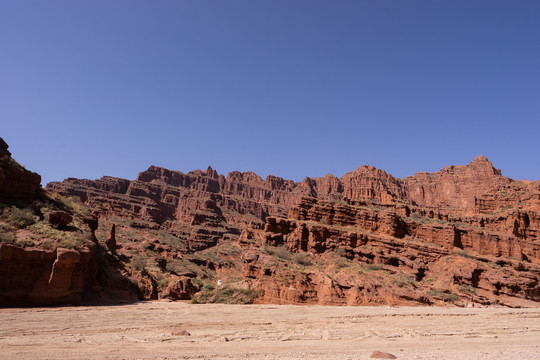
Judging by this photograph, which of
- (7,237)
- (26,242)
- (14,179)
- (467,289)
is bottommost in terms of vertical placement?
(467,289)

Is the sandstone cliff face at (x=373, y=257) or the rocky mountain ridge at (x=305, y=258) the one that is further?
the sandstone cliff face at (x=373, y=257)

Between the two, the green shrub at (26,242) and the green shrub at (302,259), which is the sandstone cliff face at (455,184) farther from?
the green shrub at (26,242)

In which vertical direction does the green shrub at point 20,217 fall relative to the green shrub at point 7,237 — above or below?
above

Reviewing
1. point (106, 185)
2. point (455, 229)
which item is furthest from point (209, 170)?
point (455, 229)

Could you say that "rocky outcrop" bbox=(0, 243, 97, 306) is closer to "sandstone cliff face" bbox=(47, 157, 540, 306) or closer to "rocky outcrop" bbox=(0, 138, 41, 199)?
"rocky outcrop" bbox=(0, 138, 41, 199)

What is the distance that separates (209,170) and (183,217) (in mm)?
58548

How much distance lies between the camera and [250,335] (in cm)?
1052

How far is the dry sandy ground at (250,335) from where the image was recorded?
8.12 m

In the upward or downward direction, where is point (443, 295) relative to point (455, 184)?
downward

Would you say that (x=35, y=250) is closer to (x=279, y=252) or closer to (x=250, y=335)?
(x=250, y=335)

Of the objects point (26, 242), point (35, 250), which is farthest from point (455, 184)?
point (26, 242)

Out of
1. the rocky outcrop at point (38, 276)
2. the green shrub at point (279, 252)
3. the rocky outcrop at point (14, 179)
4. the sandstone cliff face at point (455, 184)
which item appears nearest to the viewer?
the rocky outcrop at point (38, 276)

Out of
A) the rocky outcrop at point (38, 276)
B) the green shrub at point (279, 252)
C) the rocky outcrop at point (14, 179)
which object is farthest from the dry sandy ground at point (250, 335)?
the green shrub at point (279, 252)

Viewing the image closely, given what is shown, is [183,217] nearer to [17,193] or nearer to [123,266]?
[123,266]
